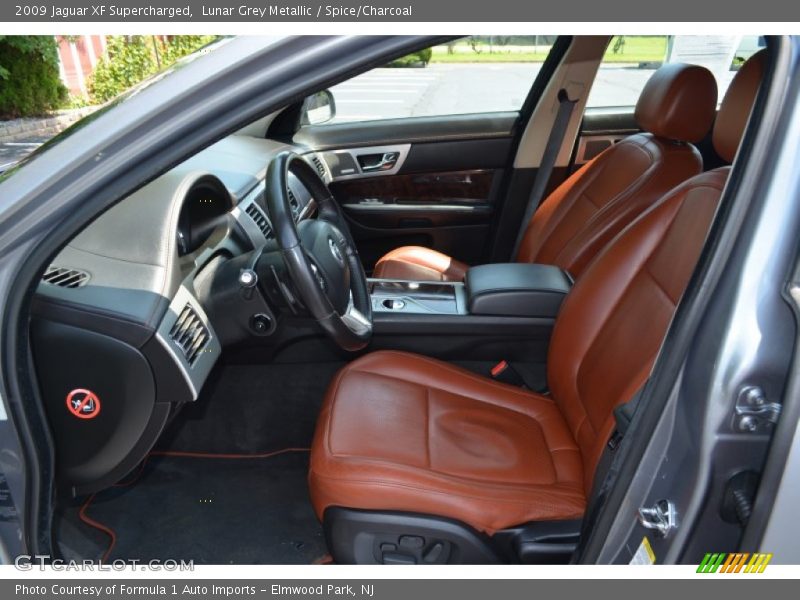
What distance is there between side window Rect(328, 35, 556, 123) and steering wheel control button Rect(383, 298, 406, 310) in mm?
1256

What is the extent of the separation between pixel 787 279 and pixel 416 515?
2.69ft

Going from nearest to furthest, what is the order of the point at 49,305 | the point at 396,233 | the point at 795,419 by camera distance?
the point at 795,419 → the point at 49,305 → the point at 396,233

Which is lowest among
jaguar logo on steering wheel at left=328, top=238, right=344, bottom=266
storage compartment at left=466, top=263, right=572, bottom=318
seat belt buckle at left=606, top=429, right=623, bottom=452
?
storage compartment at left=466, top=263, right=572, bottom=318

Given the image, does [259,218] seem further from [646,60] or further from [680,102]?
[646,60]

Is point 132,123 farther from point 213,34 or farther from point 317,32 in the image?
point 317,32

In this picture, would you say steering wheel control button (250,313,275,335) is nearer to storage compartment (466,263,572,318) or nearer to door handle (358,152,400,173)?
storage compartment (466,263,572,318)

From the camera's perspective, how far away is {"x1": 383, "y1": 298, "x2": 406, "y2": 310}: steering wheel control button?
6.66ft

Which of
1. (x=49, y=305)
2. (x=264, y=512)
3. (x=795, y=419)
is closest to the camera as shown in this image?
(x=795, y=419)

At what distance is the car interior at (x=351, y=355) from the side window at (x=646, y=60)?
13cm

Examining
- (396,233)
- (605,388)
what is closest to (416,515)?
(605,388)

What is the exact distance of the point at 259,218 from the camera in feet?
6.79

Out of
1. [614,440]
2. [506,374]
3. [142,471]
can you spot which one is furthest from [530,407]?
[142,471]

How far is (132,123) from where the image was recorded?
2.97 feet

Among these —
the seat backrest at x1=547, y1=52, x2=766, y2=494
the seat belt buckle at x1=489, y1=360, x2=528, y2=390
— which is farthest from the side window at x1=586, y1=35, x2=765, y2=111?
the seat belt buckle at x1=489, y1=360, x2=528, y2=390
